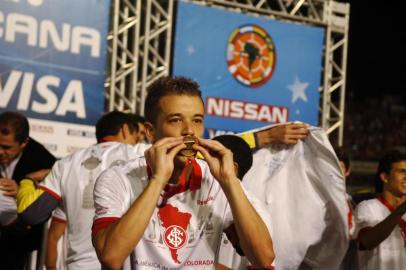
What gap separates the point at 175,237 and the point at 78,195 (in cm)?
147

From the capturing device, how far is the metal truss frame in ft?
18.8

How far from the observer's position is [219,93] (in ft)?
20.0

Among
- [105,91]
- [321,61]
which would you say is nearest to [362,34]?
[321,61]

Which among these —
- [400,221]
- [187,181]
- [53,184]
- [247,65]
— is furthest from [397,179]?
[247,65]

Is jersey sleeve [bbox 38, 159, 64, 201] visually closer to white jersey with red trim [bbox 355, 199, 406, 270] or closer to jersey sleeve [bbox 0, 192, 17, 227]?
jersey sleeve [bbox 0, 192, 17, 227]

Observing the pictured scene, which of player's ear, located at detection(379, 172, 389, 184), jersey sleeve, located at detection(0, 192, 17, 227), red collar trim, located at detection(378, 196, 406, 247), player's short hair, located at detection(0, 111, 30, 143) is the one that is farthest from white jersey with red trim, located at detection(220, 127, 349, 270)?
player's short hair, located at detection(0, 111, 30, 143)

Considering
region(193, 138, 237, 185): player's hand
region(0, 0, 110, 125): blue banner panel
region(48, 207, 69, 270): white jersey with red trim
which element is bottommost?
region(48, 207, 69, 270): white jersey with red trim

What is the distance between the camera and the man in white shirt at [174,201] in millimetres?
1965

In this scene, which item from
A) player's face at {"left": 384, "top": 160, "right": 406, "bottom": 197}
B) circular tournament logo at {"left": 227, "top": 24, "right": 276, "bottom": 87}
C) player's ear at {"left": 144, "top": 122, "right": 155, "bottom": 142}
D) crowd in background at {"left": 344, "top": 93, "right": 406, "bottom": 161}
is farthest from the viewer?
crowd in background at {"left": 344, "top": 93, "right": 406, "bottom": 161}

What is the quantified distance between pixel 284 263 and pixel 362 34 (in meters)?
14.0

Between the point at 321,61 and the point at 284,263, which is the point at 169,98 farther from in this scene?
the point at 321,61

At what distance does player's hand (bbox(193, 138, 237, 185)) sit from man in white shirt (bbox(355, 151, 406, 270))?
2062 mm

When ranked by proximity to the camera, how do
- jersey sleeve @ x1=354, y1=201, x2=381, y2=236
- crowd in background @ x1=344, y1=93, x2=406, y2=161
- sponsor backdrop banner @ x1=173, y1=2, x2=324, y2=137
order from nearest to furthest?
jersey sleeve @ x1=354, y1=201, x2=381, y2=236 < sponsor backdrop banner @ x1=173, y1=2, x2=324, y2=137 < crowd in background @ x1=344, y1=93, x2=406, y2=161

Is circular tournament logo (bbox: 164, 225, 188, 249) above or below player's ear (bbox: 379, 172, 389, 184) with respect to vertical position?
below
